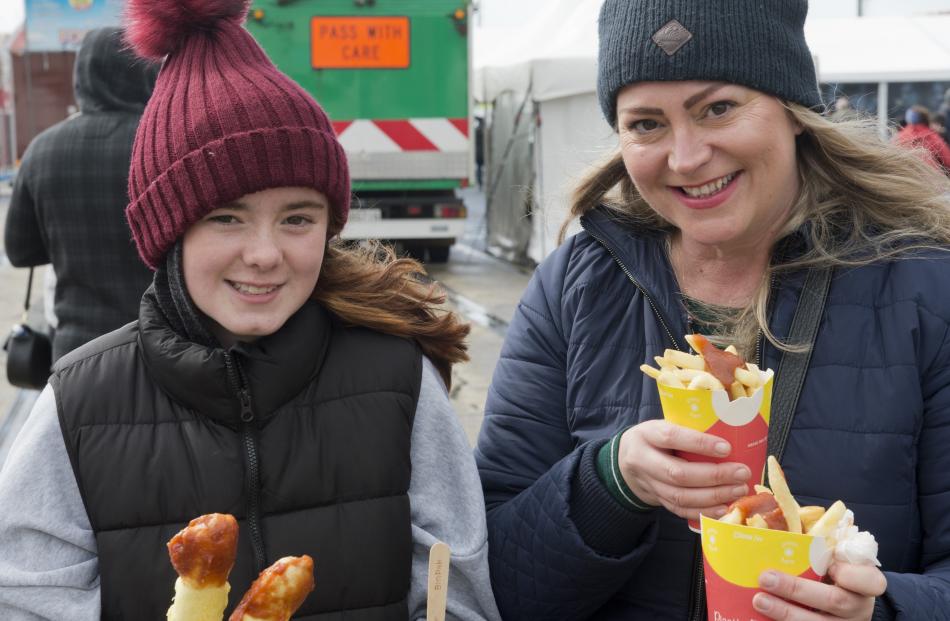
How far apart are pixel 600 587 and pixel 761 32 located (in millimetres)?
1075

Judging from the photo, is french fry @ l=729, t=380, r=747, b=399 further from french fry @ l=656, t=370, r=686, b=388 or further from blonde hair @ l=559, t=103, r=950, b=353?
blonde hair @ l=559, t=103, r=950, b=353

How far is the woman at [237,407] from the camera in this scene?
6.67 ft

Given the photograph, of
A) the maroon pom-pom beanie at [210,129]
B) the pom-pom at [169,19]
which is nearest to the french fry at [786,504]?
the maroon pom-pom beanie at [210,129]

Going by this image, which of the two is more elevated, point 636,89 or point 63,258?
point 636,89

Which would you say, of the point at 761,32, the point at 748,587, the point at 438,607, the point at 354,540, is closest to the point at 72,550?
the point at 354,540

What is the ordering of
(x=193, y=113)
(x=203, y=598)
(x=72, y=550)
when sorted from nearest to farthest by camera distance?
(x=203, y=598) < (x=72, y=550) < (x=193, y=113)

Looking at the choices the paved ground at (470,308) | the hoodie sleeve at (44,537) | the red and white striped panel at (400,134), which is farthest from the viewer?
the red and white striped panel at (400,134)

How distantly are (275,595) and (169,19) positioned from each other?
121 centimetres

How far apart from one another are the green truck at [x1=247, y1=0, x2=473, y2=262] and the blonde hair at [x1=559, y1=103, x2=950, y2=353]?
34.3ft

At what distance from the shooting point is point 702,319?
2.23m

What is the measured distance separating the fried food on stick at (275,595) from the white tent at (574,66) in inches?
296

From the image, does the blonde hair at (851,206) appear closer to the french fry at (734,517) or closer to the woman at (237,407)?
the french fry at (734,517)

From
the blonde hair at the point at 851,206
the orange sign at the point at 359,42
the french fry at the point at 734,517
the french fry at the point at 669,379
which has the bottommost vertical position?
the french fry at the point at 734,517

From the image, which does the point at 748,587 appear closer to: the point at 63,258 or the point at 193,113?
the point at 193,113
